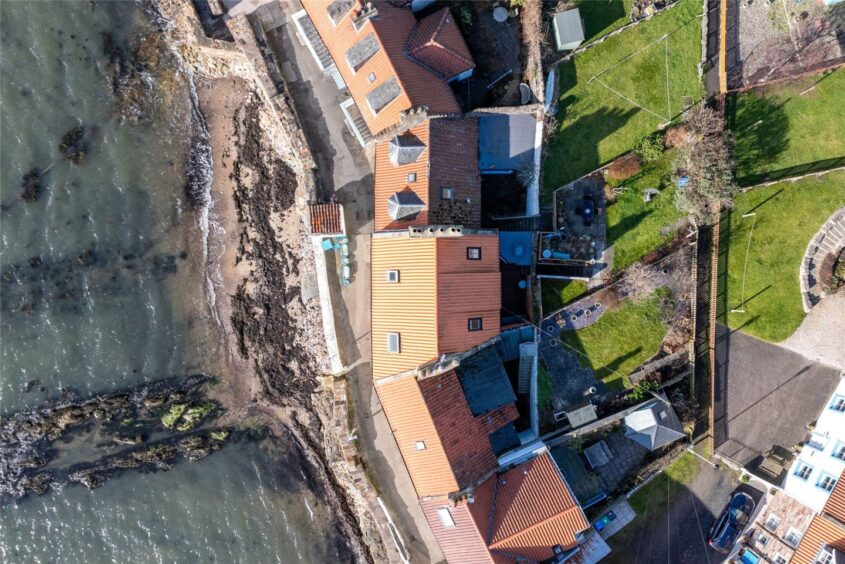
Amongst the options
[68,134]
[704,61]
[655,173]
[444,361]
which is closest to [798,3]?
[704,61]

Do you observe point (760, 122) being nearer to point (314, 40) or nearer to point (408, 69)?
point (408, 69)

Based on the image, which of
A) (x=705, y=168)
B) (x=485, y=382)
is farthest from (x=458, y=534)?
(x=705, y=168)

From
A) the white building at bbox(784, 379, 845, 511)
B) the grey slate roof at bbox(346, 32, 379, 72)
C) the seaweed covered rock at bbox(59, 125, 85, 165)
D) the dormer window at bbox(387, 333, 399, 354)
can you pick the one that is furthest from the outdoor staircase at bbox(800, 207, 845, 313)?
the seaweed covered rock at bbox(59, 125, 85, 165)

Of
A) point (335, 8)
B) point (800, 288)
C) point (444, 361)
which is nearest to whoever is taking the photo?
point (444, 361)

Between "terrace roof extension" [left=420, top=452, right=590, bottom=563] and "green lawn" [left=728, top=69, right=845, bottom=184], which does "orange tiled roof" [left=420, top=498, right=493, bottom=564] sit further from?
"green lawn" [left=728, top=69, right=845, bottom=184]

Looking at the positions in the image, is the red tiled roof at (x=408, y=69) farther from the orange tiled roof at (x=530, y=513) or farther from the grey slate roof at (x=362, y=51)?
the orange tiled roof at (x=530, y=513)

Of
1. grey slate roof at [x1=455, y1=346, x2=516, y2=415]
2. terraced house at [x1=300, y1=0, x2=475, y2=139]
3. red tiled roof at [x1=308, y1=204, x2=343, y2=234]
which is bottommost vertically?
grey slate roof at [x1=455, y1=346, x2=516, y2=415]

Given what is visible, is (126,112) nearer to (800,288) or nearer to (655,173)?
(655,173)
